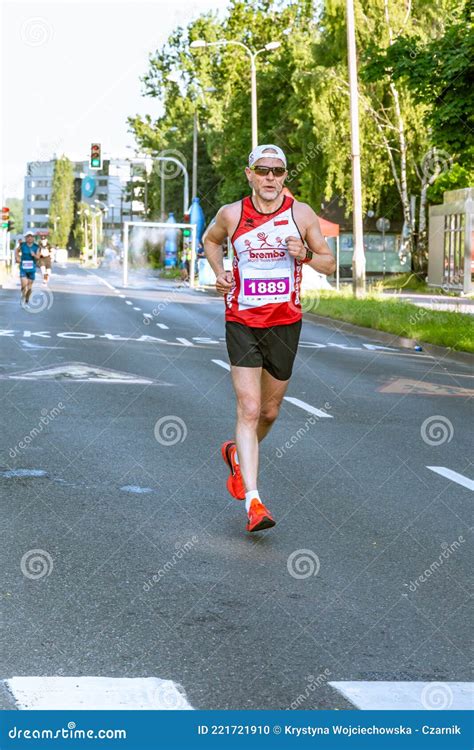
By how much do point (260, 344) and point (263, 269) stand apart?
40cm

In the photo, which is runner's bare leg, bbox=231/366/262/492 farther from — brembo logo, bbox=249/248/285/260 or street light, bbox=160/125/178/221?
street light, bbox=160/125/178/221

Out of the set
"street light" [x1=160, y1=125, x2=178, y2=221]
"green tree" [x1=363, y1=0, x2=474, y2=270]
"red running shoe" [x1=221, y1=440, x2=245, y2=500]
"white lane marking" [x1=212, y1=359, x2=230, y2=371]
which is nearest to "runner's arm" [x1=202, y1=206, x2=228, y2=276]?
"red running shoe" [x1=221, y1=440, x2=245, y2=500]

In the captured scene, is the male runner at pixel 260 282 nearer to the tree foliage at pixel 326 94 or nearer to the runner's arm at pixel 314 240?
the runner's arm at pixel 314 240

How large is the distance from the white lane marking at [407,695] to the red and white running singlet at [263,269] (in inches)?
110

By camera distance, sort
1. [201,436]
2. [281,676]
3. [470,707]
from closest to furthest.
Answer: [470,707]
[281,676]
[201,436]

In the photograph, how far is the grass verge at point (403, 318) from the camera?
21.4 meters

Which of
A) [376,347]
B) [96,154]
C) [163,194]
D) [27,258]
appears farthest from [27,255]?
[163,194]

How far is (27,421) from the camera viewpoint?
10734mm

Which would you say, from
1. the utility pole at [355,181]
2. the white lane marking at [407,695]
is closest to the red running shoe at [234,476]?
the white lane marking at [407,695]

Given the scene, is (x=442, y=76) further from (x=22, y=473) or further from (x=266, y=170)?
(x=266, y=170)

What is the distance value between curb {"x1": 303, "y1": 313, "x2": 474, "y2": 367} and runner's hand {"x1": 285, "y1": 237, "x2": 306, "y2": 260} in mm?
12367

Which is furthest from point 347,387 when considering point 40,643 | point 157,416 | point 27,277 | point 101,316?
point 27,277

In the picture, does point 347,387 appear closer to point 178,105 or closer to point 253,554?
point 253,554

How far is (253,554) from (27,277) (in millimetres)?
27510
